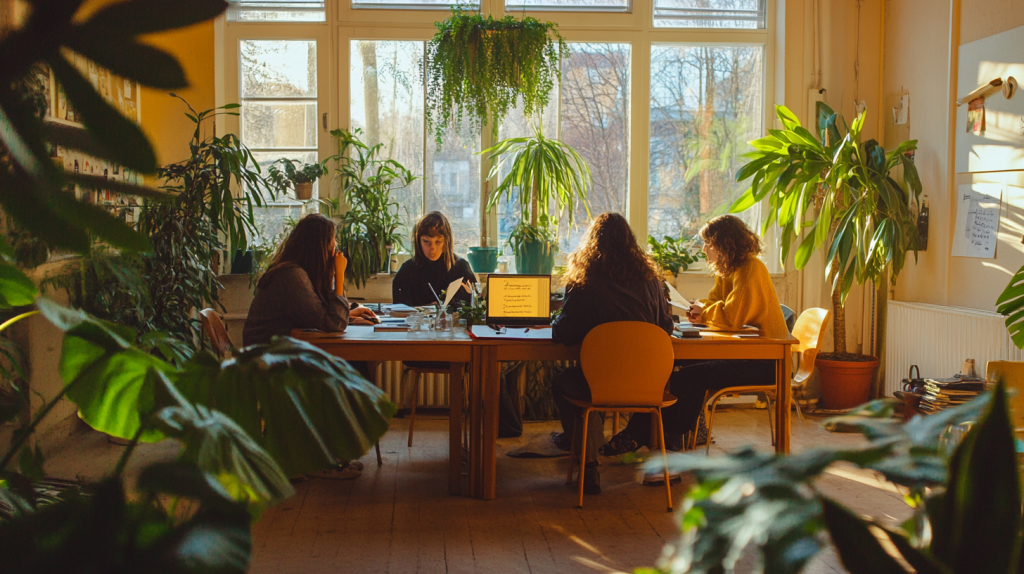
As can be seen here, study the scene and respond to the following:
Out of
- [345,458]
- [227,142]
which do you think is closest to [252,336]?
[227,142]

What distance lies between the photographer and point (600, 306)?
301cm

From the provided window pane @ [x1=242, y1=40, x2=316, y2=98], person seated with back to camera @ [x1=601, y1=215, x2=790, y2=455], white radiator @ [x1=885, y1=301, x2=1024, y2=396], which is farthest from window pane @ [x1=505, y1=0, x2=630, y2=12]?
white radiator @ [x1=885, y1=301, x2=1024, y2=396]

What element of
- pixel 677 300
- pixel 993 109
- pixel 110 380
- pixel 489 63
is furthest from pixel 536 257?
pixel 110 380

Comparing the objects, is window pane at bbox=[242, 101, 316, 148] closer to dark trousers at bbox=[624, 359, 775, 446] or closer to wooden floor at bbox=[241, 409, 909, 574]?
wooden floor at bbox=[241, 409, 909, 574]

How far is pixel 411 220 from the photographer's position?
4988 mm

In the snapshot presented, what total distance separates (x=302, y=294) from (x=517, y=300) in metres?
1.00

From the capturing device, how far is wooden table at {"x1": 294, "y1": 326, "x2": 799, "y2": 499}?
9.87 ft

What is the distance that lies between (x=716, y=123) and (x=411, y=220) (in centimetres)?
213

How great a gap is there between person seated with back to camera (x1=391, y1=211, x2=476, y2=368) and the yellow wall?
2.64 m

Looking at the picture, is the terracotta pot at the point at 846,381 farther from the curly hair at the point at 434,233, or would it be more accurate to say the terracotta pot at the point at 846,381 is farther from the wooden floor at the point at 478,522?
the curly hair at the point at 434,233

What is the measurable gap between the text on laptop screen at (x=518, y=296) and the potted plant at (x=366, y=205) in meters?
1.23

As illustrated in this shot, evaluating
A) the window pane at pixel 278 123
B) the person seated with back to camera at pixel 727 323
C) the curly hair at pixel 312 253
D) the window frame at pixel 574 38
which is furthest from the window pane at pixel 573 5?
the curly hair at pixel 312 253

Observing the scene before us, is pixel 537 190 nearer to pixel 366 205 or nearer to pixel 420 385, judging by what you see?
pixel 366 205

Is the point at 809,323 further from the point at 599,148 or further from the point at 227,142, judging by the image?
the point at 227,142
